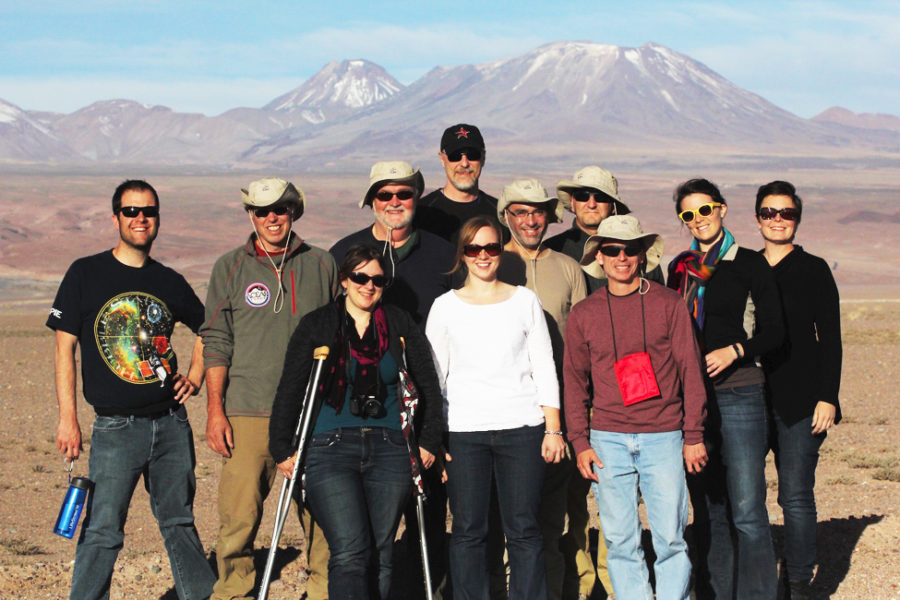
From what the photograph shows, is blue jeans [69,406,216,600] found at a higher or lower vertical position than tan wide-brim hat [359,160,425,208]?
lower

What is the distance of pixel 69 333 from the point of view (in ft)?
15.6

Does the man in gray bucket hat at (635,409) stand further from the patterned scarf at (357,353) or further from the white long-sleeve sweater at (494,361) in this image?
the patterned scarf at (357,353)

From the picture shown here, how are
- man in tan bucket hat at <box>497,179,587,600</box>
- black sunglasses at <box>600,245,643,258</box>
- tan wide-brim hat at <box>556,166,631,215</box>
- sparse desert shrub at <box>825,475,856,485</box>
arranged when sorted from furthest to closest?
sparse desert shrub at <box>825,475,856,485</box> → tan wide-brim hat at <box>556,166,631,215</box> → man in tan bucket hat at <box>497,179,587,600</box> → black sunglasses at <box>600,245,643,258</box>

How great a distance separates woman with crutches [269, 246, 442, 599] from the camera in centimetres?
432

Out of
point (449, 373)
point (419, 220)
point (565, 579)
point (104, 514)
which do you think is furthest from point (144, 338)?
point (565, 579)

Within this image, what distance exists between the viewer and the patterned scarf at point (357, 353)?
14.6ft

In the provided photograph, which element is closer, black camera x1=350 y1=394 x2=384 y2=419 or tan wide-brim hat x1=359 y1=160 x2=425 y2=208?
black camera x1=350 y1=394 x2=384 y2=419

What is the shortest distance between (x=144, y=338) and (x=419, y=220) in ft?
6.25

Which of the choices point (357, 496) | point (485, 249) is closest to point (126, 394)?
point (357, 496)

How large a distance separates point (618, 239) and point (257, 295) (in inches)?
66.7

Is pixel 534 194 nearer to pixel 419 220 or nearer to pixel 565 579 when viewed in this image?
pixel 419 220

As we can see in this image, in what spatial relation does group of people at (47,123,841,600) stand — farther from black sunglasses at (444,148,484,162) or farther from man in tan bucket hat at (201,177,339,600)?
black sunglasses at (444,148,484,162)


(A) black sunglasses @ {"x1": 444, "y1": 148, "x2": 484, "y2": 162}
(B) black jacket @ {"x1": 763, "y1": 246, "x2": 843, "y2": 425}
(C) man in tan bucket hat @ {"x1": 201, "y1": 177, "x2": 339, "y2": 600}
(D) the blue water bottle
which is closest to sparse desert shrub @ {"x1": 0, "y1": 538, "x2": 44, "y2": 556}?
(D) the blue water bottle

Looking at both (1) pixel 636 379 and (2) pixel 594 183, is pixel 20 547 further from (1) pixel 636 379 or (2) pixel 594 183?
(1) pixel 636 379
